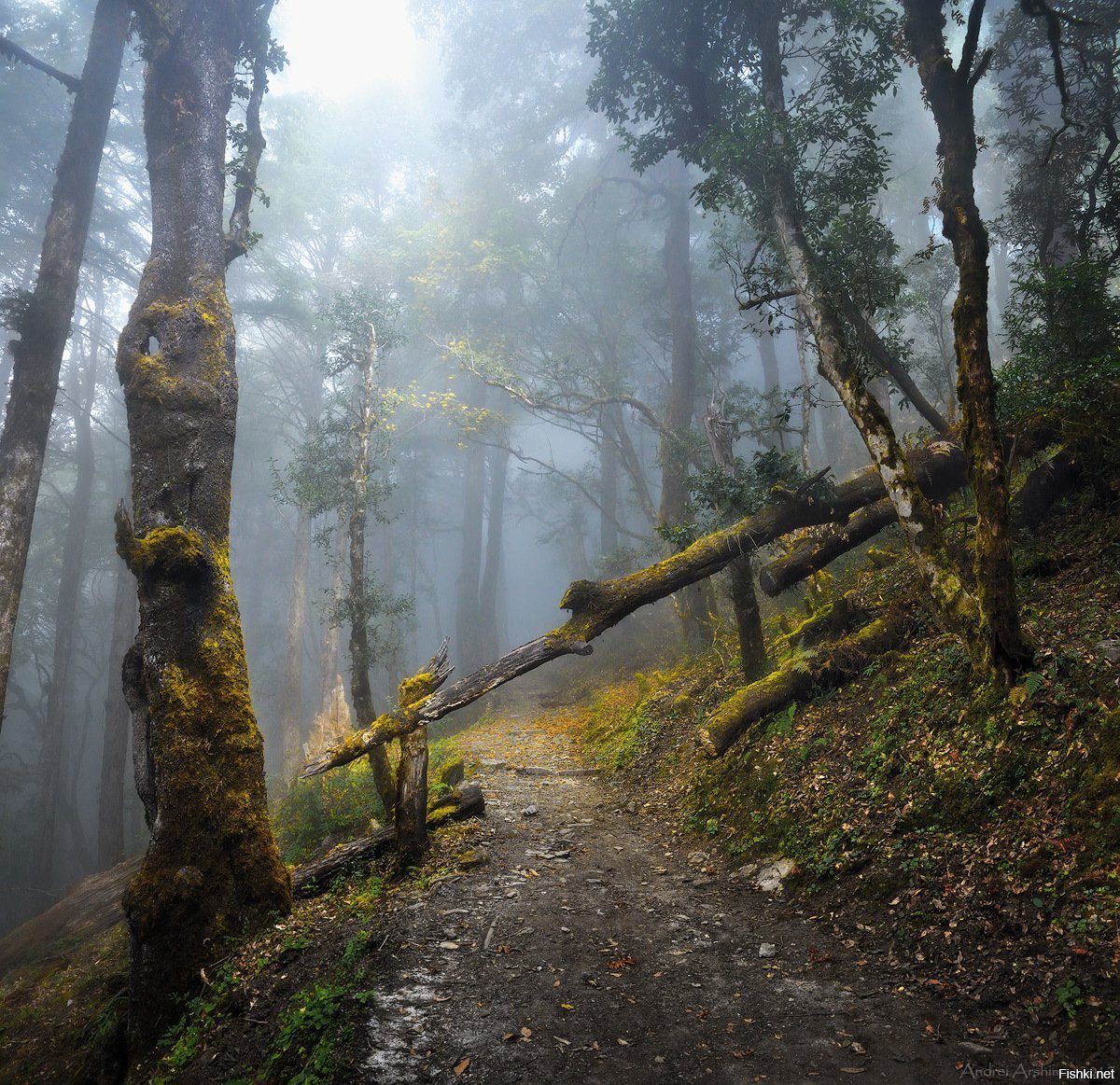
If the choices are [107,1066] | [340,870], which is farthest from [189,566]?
[107,1066]

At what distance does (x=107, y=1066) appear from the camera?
4820 millimetres

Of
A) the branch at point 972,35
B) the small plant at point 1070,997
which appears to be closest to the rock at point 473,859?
the small plant at point 1070,997

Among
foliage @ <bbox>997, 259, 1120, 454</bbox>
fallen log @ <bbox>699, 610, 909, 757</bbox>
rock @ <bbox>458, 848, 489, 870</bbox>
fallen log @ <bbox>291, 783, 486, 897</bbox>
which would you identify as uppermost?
foliage @ <bbox>997, 259, 1120, 454</bbox>

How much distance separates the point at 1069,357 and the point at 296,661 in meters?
23.4

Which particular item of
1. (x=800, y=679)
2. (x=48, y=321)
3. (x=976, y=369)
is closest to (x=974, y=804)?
(x=800, y=679)

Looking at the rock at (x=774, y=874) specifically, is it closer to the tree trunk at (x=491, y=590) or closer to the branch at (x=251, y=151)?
the branch at (x=251, y=151)

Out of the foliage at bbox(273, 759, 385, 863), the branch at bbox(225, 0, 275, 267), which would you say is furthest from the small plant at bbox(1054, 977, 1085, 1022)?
the branch at bbox(225, 0, 275, 267)

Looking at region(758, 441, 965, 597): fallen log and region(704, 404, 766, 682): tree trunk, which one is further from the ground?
region(758, 441, 965, 597): fallen log

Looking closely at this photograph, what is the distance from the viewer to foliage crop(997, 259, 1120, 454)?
6.39 m

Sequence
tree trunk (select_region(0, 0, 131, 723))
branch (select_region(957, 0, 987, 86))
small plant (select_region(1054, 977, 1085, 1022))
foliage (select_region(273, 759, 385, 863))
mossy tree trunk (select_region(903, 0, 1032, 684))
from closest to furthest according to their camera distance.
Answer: small plant (select_region(1054, 977, 1085, 1022)), mossy tree trunk (select_region(903, 0, 1032, 684)), branch (select_region(957, 0, 987, 86)), tree trunk (select_region(0, 0, 131, 723)), foliage (select_region(273, 759, 385, 863))

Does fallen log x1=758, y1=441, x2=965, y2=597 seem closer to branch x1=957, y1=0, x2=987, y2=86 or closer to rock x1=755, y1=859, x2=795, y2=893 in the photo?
rock x1=755, y1=859, x2=795, y2=893

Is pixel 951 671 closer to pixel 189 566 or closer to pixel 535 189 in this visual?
pixel 189 566

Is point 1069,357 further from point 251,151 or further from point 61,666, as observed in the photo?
point 61,666

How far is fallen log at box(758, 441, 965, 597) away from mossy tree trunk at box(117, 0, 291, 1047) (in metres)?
6.94
